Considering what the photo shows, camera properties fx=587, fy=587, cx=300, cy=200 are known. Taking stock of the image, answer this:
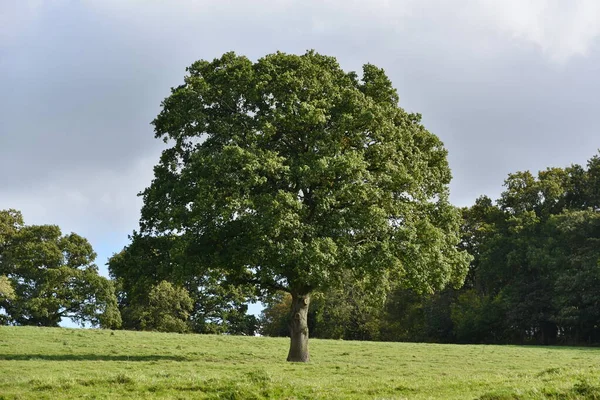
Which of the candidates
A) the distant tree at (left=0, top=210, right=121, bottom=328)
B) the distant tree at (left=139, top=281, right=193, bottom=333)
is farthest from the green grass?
the distant tree at (left=139, top=281, right=193, bottom=333)

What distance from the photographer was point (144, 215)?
32.3m

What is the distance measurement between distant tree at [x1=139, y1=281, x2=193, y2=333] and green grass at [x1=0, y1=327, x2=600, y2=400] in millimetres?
33073

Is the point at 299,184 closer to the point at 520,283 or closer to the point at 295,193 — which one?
the point at 295,193

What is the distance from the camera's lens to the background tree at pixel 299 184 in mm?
28391

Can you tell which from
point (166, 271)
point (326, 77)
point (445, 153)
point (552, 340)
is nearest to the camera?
point (166, 271)

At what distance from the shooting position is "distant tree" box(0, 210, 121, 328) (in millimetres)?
66625

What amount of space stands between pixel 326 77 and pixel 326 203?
809cm

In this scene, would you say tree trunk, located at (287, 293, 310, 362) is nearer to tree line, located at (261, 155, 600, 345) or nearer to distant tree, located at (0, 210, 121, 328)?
tree line, located at (261, 155, 600, 345)

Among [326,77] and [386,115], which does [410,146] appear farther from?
[326,77]

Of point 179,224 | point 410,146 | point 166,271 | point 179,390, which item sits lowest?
point 179,390

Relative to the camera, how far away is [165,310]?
264 ft

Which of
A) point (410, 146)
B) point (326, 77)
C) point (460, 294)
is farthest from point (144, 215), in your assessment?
point (460, 294)

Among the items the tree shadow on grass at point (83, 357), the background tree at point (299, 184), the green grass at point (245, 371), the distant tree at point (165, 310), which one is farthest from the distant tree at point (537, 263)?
the tree shadow on grass at point (83, 357)

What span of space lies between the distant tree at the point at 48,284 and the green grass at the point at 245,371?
23004 millimetres
